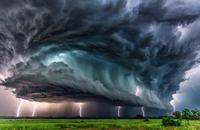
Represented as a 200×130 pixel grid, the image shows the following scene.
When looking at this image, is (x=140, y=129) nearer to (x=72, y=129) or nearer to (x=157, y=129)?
(x=157, y=129)

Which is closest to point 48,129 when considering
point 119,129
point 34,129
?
point 34,129

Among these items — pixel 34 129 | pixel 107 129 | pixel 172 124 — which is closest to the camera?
pixel 34 129

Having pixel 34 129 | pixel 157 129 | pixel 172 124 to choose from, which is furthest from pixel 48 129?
pixel 172 124

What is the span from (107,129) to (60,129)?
49.5 ft

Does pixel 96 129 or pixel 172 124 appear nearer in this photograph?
pixel 96 129

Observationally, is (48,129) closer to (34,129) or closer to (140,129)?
(34,129)

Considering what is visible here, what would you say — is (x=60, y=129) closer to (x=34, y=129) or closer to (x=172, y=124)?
(x=34, y=129)

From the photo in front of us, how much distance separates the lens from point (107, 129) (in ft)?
355

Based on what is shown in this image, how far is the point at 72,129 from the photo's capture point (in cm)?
10450

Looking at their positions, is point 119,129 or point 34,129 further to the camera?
point 119,129

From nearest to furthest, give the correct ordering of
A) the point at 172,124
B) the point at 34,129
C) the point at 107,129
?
the point at 34,129, the point at 107,129, the point at 172,124

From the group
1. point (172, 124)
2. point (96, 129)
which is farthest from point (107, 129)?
point (172, 124)

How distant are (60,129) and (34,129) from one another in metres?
8.55

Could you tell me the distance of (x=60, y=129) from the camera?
105m
